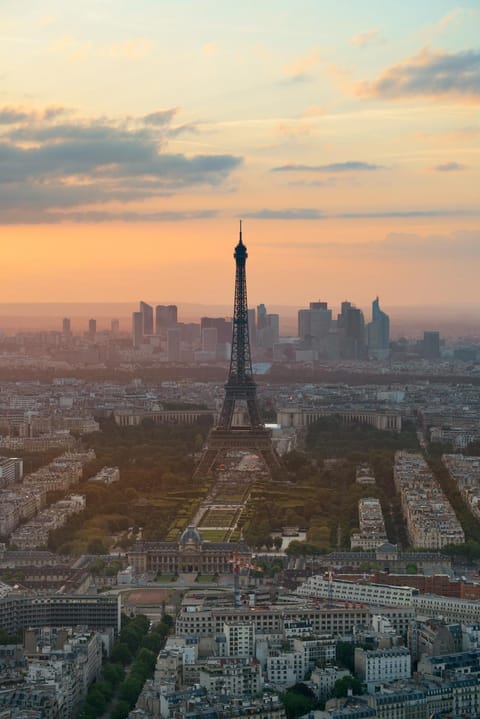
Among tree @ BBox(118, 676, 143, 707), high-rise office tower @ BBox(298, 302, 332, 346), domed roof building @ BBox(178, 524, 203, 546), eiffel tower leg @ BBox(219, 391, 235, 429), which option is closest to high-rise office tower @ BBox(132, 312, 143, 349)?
high-rise office tower @ BBox(298, 302, 332, 346)

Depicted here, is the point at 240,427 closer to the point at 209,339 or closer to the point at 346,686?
the point at 346,686

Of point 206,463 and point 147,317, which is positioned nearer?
point 206,463

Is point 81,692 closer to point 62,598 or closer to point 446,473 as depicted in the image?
point 62,598

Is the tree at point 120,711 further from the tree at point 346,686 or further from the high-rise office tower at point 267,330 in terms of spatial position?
the high-rise office tower at point 267,330

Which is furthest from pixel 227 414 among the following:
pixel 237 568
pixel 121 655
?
pixel 121 655

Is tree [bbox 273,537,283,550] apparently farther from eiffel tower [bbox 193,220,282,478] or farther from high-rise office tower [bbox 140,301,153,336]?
high-rise office tower [bbox 140,301,153,336]

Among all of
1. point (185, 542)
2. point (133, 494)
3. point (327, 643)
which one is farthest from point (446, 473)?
point (327, 643)
